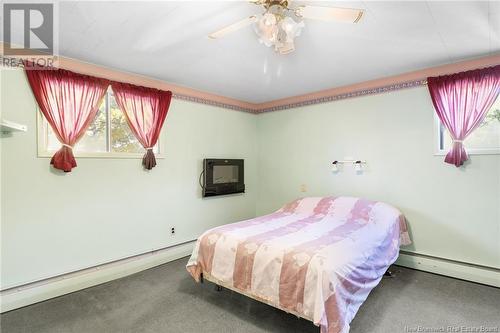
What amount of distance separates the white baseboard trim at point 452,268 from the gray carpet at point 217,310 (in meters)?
0.12

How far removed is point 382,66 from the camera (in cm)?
321

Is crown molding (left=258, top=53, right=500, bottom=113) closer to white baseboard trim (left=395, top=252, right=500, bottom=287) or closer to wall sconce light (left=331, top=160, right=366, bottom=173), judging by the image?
wall sconce light (left=331, top=160, right=366, bottom=173)

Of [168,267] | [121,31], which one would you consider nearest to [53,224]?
[168,267]

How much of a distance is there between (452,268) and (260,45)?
10.9 ft

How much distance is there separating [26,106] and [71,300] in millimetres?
1971

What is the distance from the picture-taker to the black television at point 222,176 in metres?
4.21

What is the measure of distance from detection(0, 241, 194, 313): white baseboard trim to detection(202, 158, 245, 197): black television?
3.27ft

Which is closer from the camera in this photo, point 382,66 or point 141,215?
point 382,66

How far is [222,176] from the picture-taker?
4.47 m

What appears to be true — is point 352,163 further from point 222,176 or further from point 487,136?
point 222,176


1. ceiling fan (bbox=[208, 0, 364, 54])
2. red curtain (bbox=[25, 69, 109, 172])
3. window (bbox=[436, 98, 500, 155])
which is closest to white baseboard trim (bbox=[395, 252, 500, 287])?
window (bbox=[436, 98, 500, 155])

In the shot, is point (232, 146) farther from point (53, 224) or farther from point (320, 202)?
point (53, 224)

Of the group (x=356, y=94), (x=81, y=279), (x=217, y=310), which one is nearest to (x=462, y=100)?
(x=356, y=94)

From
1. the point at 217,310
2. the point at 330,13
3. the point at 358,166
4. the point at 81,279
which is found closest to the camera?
the point at 330,13
